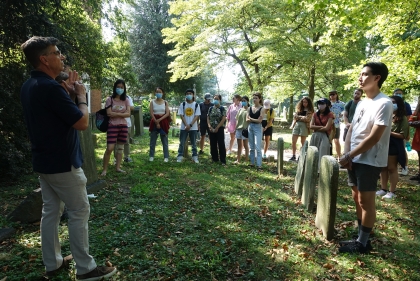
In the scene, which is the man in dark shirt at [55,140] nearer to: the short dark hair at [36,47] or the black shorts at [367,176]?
the short dark hair at [36,47]

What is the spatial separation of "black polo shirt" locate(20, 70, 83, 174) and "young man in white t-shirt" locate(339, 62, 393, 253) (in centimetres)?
300

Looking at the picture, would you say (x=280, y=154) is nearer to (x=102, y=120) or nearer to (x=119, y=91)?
(x=119, y=91)

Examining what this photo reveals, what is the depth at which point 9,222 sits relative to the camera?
166 inches

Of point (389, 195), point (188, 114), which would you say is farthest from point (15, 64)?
point (389, 195)

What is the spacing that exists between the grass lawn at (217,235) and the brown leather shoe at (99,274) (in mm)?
141

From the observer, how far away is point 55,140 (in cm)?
261

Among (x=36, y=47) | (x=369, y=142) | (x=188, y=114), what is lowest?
(x=369, y=142)

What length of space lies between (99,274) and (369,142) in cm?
311

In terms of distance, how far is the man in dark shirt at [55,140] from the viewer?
2.55 metres

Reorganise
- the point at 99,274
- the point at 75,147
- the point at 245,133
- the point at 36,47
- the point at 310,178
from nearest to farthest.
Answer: the point at 36,47, the point at 75,147, the point at 99,274, the point at 310,178, the point at 245,133

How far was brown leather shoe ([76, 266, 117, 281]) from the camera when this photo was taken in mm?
2822

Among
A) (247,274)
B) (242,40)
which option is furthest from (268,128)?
(242,40)

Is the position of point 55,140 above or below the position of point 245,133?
above

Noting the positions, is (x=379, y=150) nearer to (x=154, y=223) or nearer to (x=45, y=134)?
(x=154, y=223)
